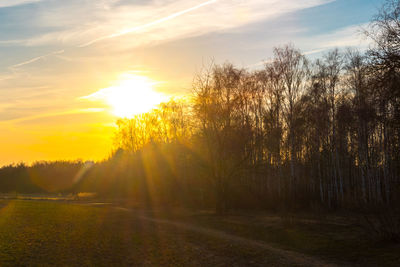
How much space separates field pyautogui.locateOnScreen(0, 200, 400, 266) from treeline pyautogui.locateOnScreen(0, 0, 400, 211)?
6214 mm

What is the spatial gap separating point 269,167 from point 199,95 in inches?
556

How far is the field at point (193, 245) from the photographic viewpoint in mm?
13688

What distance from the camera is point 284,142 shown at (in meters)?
40.1

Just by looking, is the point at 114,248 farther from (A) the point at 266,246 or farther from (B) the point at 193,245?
(A) the point at 266,246

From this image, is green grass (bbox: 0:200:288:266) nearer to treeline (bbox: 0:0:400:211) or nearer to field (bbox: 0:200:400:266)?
field (bbox: 0:200:400:266)

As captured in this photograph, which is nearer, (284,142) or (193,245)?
(193,245)

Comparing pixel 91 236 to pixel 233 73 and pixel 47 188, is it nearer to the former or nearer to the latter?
pixel 233 73

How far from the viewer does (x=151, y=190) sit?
1988 inches

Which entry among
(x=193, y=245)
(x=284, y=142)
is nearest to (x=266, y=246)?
(x=193, y=245)

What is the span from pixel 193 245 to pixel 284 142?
81.4 ft

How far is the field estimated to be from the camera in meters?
13.7

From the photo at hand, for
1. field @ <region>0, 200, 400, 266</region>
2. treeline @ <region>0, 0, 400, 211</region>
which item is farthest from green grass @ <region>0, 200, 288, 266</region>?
treeline @ <region>0, 0, 400, 211</region>

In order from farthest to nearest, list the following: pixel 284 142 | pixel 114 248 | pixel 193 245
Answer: pixel 284 142, pixel 193 245, pixel 114 248

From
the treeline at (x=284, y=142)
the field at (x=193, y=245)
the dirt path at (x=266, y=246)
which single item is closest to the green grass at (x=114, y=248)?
the field at (x=193, y=245)
